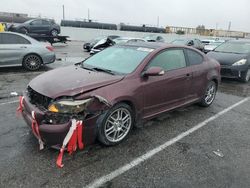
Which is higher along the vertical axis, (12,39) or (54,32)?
(54,32)

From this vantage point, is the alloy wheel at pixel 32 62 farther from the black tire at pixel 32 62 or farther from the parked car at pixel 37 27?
the parked car at pixel 37 27

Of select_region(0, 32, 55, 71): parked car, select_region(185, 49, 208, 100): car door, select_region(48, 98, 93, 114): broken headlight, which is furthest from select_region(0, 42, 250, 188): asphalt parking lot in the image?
select_region(0, 32, 55, 71): parked car

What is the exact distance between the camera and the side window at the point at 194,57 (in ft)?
17.2

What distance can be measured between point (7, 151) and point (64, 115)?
1090 millimetres

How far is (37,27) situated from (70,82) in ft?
68.3

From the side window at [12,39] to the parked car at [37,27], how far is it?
13.4 m

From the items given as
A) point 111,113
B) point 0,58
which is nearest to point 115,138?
point 111,113

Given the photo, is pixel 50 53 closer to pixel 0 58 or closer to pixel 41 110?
pixel 0 58

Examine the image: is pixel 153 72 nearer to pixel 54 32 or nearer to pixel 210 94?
pixel 210 94

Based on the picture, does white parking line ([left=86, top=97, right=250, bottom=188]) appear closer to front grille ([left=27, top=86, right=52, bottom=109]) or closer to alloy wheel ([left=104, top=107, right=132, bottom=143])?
alloy wheel ([left=104, top=107, right=132, bottom=143])

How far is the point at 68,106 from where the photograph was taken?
320 cm

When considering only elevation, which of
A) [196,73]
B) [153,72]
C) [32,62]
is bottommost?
[32,62]

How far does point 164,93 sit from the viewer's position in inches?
176

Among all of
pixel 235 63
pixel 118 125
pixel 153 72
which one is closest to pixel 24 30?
pixel 235 63
